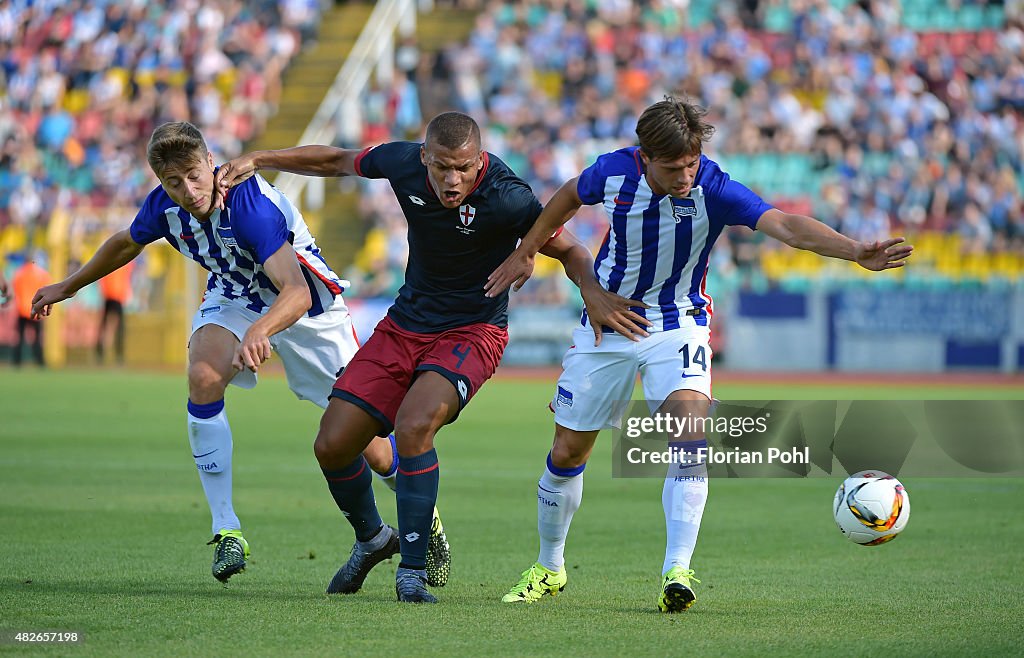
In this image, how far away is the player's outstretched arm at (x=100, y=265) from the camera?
6965 millimetres

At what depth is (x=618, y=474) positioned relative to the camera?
459 inches

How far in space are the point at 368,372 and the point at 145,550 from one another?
1.93 m

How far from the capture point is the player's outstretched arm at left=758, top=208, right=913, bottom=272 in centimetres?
578

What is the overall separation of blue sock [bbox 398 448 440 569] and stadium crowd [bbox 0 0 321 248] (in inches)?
898

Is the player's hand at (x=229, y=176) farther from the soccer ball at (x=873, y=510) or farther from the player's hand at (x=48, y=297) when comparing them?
the soccer ball at (x=873, y=510)

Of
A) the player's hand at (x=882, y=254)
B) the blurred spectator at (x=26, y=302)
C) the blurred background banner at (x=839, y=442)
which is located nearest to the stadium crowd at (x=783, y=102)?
the blurred spectator at (x=26, y=302)

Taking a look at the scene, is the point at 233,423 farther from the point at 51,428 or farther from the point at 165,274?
the point at 165,274

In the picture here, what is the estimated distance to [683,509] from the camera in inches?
245

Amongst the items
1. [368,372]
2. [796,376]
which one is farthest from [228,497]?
[796,376]

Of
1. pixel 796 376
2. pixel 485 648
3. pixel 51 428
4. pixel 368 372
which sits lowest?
pixel 485 648

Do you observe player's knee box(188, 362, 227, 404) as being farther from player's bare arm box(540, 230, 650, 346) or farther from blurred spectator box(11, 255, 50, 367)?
blurred spectator box(11, 255, 50, 367)

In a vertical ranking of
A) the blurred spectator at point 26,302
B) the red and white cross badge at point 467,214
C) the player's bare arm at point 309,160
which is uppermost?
the blurred spectator at point 26,302

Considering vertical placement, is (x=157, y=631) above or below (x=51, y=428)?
below

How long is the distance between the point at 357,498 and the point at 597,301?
147cm
